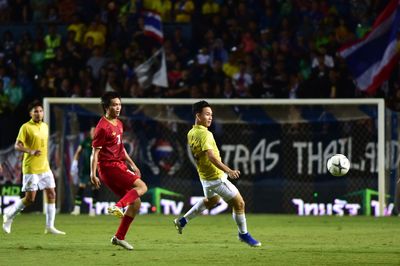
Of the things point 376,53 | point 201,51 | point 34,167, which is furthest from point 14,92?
point 376,53

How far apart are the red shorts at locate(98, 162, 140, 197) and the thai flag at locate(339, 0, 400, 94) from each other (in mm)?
10379

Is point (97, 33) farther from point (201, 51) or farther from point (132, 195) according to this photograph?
point (132, 195)

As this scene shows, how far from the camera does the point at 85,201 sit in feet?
77.2

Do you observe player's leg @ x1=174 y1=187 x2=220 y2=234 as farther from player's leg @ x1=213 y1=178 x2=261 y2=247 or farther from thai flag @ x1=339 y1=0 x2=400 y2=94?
thai flag @ x1=339 y1=0 x2=400 y2=94

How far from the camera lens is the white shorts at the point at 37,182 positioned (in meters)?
17.1

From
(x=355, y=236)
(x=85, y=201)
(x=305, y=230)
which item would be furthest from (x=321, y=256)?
(x=85, y=201)

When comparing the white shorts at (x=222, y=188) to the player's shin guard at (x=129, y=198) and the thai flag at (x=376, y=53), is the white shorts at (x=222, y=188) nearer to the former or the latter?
the player's shin guard at (x=129, y=198)

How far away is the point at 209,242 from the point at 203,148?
1535 millimetres

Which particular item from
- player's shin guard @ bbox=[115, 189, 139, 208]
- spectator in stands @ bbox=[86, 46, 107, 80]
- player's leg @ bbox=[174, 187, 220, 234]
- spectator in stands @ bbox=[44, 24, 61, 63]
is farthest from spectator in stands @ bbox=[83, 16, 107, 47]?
player's shin guard @ bbox=[115, 189, 139, 208]

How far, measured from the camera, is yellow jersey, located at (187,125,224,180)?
14375mm

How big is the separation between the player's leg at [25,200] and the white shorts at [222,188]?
3.54 meters

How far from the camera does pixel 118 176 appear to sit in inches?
540

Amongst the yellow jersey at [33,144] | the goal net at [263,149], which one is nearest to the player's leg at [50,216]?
the yellow jersey at [33,144]

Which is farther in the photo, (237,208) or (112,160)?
(237,208)
